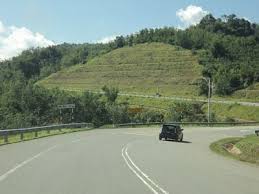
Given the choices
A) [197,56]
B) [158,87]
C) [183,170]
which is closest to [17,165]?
[183,170]

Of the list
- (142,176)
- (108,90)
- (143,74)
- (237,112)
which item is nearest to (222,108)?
(237,112)

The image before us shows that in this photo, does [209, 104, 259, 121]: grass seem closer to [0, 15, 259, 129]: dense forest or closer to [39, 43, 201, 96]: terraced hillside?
[0, 15, 259, 129]: dense forest

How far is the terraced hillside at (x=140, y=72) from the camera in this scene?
479 feet

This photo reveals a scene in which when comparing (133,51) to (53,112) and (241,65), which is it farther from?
(53,112)

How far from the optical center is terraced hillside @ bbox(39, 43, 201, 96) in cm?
14600

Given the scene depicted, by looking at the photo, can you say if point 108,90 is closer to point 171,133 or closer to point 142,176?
point 171,133

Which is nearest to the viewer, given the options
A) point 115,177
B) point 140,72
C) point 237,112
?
point 115,177

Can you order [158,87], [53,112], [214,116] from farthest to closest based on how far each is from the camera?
[158,87] < [214,116] < [53,112]

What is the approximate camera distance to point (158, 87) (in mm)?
146000

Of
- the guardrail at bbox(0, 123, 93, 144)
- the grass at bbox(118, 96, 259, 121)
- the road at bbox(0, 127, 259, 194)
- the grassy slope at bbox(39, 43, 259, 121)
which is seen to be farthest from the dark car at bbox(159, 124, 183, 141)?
the grassy slope at bbox(39, 43, 259, 121)

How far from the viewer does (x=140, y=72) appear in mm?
160250

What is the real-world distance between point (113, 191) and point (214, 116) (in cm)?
8507

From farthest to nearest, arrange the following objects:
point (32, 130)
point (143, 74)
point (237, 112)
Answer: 1. point (143, 74)
2. point (237, 112)
3. point (32, 130)

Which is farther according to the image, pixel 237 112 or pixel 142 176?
pixel 237 112
